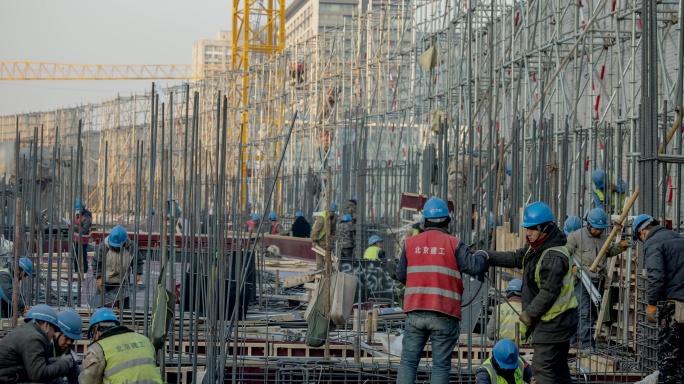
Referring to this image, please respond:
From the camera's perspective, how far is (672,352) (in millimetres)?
9789

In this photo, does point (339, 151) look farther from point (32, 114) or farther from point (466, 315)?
point (32, 114)

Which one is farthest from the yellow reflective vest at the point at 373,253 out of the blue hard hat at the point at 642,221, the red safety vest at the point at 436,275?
the red safety vest at the point at 436,275

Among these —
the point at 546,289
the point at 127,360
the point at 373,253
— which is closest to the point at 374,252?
the point at 373,253

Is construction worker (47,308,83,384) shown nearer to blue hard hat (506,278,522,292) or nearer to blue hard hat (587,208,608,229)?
blue hard hat (506,278,522,292)

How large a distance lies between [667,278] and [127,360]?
4.66 m

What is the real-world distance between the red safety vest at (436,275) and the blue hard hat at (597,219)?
12.8 ft

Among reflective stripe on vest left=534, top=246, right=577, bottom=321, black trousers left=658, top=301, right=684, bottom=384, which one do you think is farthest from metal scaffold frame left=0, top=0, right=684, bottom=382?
reflective stripe on vest left=534, top=246, right=577, bottom=321

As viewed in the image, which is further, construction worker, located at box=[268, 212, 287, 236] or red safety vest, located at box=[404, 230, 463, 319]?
construction worker, located at box=[268, 212, 287, 236]

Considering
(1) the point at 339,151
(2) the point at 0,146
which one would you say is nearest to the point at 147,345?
(1) the point at 339,151

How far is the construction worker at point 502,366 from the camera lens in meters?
8.87

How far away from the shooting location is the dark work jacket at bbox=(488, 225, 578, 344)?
8.30 meters

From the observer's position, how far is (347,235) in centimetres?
2033

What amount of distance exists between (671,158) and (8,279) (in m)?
7.88

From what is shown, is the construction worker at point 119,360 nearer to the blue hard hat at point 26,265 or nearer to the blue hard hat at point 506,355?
the blue hard hat at point 506,355
